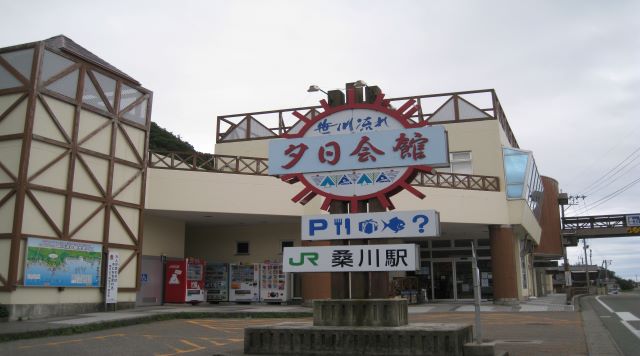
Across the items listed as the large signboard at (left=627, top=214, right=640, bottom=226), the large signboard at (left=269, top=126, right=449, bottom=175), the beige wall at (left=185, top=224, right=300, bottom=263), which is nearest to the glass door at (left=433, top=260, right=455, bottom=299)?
the beige wall at (left=185, top=224, right=300, bottom=263)

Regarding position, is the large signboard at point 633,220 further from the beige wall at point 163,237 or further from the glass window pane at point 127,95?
the glass window pane at point 127,95

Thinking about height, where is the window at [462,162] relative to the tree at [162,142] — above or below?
below

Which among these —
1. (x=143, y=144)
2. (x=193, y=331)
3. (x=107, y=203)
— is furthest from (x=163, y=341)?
(x=143, y=144)

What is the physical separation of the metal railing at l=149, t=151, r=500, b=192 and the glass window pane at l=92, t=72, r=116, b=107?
3.00 meters

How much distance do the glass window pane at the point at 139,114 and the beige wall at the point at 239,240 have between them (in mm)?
7669

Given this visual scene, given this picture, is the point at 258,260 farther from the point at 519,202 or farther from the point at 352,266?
the point at 352,266

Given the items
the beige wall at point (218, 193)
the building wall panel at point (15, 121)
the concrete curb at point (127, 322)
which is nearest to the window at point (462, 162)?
the beige wall at point (218, 193)

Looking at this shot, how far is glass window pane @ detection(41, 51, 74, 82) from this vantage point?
17234mm

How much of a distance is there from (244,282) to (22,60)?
1281 centimetres

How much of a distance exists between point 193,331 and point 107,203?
6.73m

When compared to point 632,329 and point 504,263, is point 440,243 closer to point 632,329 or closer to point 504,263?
point 504,263

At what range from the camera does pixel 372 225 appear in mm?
10328

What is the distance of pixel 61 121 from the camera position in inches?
691

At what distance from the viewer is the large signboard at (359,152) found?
10.5 meters
